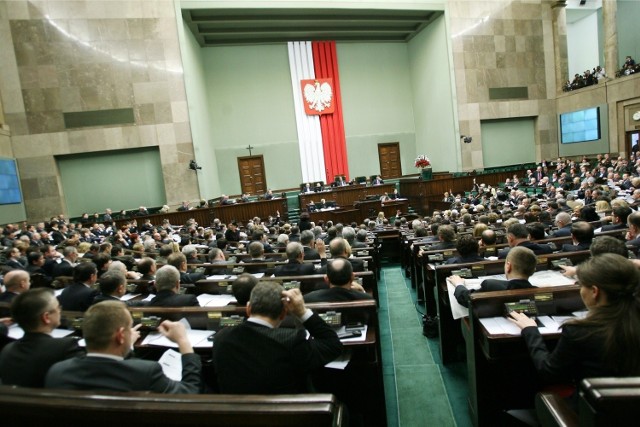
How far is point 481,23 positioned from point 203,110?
41.8ft

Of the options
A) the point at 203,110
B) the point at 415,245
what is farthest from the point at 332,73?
the point at 415,245

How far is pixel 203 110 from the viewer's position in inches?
624

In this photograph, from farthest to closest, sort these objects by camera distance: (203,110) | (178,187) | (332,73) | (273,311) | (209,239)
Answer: (332,73), (203,110), (178,187), (209,239), (273,311)

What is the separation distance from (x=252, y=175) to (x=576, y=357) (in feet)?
55.0

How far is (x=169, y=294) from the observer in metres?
2.92

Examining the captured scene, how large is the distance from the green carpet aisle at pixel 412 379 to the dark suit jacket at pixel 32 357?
212 cm

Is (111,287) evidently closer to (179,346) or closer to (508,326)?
(179,346)

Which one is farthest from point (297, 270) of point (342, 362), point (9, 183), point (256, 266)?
point (9, 183)

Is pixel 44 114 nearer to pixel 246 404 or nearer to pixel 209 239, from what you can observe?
pixel 209 239

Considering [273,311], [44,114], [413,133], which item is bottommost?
[273,311]

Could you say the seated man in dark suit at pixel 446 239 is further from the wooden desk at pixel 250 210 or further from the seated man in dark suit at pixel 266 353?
the wooden desk at pixel 250 210

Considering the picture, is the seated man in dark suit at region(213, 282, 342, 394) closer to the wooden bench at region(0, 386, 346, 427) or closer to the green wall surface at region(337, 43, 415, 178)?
the wooden bench at region(0, 386, 346, 427)

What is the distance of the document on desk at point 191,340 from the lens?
7.75ft

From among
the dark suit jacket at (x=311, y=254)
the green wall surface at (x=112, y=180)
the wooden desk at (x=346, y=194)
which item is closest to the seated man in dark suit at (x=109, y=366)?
the dark suit jacket at (x=311, y=254)
